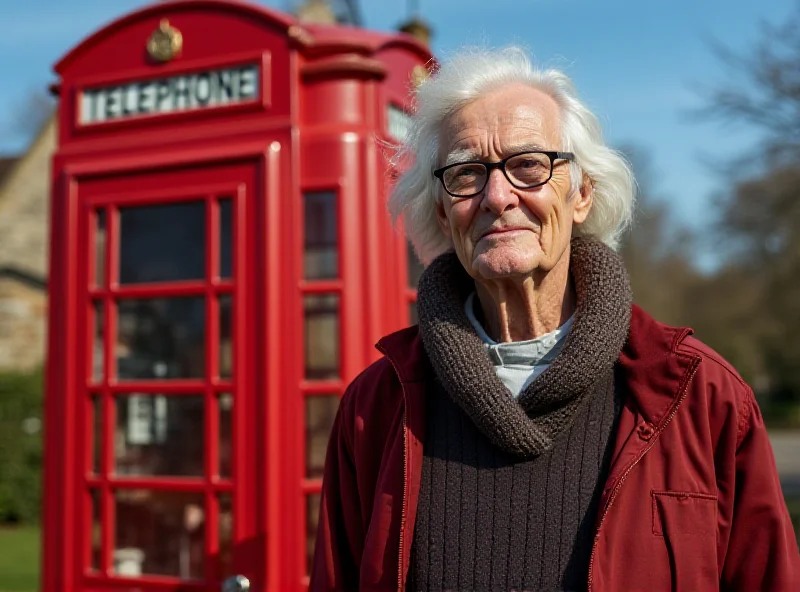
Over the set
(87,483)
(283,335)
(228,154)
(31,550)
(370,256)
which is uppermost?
(228,154)

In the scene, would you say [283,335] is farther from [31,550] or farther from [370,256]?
[31,550]

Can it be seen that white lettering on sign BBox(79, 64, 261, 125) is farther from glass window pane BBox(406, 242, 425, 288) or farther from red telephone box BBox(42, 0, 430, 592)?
glass window pane BBox(406, 242, 425, 288)

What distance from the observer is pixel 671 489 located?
1.62m

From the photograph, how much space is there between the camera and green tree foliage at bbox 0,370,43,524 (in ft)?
30.5

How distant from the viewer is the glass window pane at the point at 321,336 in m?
3.28

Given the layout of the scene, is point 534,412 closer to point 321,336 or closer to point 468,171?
point 468,171

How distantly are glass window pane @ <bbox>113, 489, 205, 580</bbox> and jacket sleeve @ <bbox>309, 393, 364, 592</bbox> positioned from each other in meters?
1.52

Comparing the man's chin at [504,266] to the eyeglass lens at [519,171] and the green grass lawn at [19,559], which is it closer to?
the eyeglass lens at [519,171]

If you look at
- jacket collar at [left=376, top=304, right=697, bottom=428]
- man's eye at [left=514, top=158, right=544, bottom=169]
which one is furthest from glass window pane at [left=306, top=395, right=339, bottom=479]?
man's eye at [left=514, top=158, right=544, bottom=169]

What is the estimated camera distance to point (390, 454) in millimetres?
1797

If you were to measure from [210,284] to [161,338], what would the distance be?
0.31m

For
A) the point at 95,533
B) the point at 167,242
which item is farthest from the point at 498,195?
the point at 95,533

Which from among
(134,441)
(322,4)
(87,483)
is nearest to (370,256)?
(134,441)

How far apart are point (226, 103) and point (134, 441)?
1342 mm
